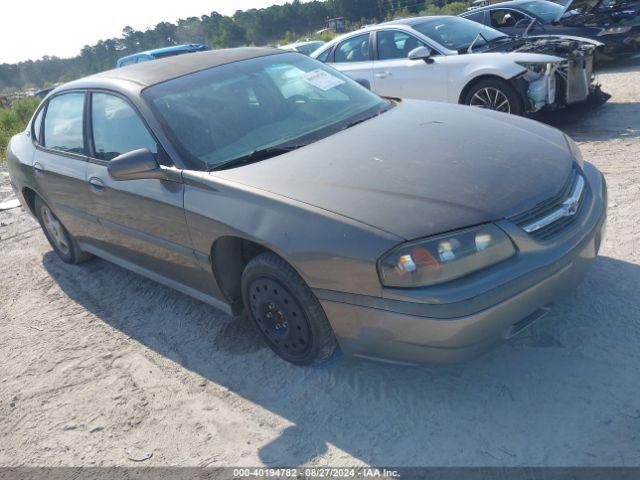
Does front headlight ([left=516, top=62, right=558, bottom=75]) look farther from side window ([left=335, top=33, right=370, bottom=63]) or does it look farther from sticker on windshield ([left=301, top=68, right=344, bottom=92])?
sticker on windshield ([left=301, top=68, right=344, bottom=92])

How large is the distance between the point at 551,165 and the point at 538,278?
0.70 m

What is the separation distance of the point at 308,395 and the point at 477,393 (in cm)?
82

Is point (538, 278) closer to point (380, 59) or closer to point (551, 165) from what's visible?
point (551, 165)

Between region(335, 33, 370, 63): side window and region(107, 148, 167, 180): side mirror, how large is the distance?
17.2ft

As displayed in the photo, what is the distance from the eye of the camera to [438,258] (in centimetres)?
225

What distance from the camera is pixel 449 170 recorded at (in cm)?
264

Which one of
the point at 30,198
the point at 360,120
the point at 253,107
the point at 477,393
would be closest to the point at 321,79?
the point at 360,120

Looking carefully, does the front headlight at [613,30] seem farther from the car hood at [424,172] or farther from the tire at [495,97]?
the car hood at [424,172]

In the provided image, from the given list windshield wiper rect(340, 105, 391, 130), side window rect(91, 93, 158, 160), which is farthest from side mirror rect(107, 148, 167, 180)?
windshield wiper rect(340, 105, 391, 130)

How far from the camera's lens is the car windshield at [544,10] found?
9320 mm

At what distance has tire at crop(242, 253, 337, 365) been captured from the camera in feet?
8.60

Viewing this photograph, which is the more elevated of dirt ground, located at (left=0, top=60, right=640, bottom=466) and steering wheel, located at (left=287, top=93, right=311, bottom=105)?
steering wheel, located at (left=287, top=93, right=311, bottom=105)

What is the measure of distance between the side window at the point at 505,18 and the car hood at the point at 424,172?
715 centimetres

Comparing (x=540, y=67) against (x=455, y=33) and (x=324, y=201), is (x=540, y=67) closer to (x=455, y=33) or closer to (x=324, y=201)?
(x=455, y=33)
